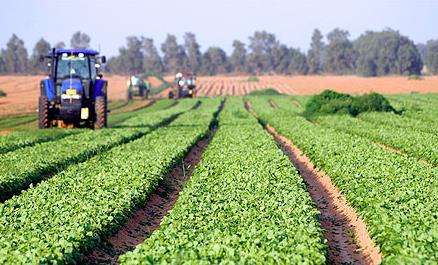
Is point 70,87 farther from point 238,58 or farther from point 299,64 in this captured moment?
point 238,58

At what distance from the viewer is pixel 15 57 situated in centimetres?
18138

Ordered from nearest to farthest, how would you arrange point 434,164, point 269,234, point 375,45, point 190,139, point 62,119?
point 269,234
point 434,164
point 190,139
point 62,119
point 375,45

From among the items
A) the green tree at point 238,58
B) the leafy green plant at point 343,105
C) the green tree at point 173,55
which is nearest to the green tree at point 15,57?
the green tree at point 173,55

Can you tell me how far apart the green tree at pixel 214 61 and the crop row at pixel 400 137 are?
459 feet

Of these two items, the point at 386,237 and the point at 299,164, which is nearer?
the point at 386,237

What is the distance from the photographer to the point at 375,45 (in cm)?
16300

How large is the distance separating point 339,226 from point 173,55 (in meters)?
179

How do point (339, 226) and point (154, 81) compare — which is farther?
point (154, 81)

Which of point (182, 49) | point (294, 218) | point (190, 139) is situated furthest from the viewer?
point (182, 49)

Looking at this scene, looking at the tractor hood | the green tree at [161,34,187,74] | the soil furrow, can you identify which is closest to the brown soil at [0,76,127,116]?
the tractor hood

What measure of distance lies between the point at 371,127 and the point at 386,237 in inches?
852

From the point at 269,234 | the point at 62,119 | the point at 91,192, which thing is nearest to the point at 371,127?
the point at 62,119

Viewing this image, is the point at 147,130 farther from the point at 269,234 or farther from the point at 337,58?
the point at 337,58

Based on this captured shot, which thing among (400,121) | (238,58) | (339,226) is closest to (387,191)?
(339,226)
